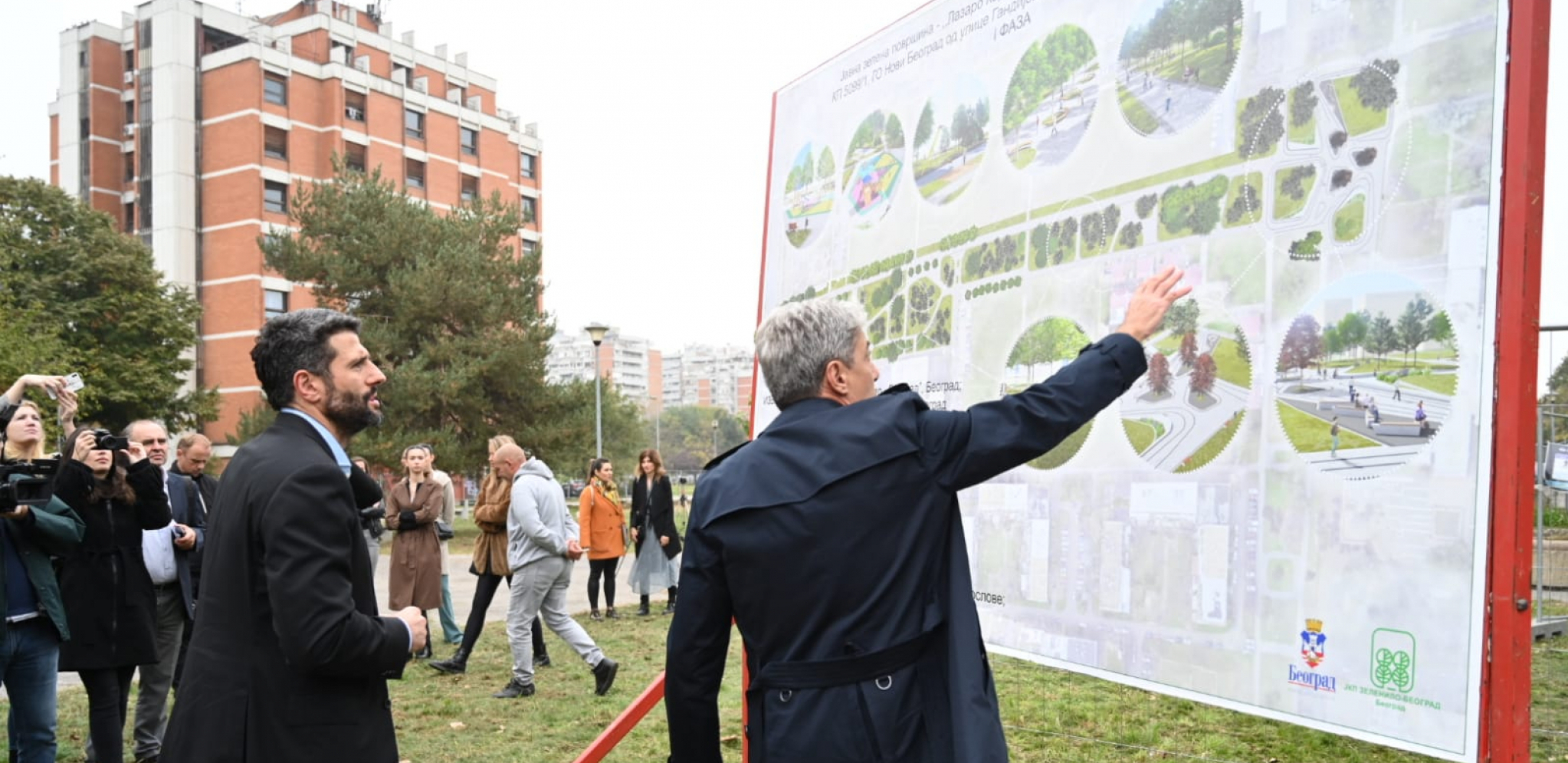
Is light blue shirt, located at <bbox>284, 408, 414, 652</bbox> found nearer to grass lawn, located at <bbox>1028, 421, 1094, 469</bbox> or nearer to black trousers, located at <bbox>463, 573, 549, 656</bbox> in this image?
grass lawn, located at <bbox>1028, 421, 1094, 469</bbox>

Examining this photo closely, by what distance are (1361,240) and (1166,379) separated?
0.63m

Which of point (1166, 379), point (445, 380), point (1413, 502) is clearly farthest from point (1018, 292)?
point (445, 380)

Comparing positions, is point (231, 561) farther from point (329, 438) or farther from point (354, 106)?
point (354, 106)

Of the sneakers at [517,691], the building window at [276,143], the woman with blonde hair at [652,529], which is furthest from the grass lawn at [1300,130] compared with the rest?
the building window at [276,143]

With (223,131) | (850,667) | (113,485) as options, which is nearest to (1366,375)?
(850,667)

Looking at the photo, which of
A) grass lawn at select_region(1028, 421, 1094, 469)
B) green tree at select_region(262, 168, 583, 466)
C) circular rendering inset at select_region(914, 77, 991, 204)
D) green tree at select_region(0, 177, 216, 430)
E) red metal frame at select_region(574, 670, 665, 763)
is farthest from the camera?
green tree at select_region(0, 177, 216, 430)

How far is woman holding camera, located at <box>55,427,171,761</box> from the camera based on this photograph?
5133 millimetres

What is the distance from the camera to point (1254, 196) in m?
2.72

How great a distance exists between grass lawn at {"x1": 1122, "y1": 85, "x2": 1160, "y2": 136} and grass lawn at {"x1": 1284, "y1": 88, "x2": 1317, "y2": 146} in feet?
1.33

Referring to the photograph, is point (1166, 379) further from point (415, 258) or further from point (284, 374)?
point (415, 258)

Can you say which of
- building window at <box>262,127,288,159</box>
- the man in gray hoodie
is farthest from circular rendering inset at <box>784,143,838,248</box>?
building window at <box>262,127,288,159</box>

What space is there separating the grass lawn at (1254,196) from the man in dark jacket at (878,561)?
0.44m

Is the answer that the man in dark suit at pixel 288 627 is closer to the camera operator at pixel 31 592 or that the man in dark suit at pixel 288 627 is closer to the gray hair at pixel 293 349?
the gray hair at pixel 293 349

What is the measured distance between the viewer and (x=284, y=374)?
8.89 feet
